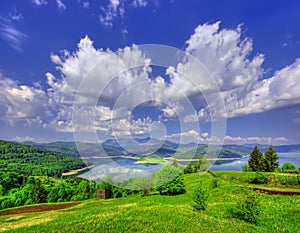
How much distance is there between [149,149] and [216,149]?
5.61 meters

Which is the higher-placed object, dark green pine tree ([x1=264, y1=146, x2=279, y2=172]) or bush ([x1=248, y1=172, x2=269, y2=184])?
dark green pine tree ([x1=264, y1=146, x2=279, y2=172])

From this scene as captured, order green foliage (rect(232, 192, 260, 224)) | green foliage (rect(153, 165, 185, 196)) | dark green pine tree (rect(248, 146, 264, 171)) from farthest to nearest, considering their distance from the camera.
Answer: dark green pine tree (rect(248, 146, 264, 171)) → green foliage (rect(153, 165, 185, 196)) → green foliage (rect(232, 192, 260, 224))

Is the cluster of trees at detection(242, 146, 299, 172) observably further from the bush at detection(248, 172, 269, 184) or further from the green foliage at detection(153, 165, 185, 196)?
the green foliage at detection(153, 165, 185, 196)

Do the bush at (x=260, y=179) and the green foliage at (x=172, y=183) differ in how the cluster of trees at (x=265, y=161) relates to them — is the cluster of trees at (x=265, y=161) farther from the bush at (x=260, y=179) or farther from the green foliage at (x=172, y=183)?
the green foliage at (x=172, y=183)

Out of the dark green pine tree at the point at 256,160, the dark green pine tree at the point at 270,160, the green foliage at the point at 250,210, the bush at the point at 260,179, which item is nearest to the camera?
the green foliage at the point at 250,210

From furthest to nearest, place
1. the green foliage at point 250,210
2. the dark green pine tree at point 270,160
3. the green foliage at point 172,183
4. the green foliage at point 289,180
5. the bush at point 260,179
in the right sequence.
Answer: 1. the dark green pine tree at point 270,160
2. the bush at point 260,179
3. the green foliage at point 289,180
4. the green foliage at point 172,183
5. the green foliage at point 250,210

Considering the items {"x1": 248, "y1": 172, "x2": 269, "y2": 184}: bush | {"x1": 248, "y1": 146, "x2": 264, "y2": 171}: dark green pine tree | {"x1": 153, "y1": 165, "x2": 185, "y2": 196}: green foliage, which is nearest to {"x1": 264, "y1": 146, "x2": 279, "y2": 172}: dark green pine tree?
{"x1": 248, "y1": 146, "x2": 264, "y2": 171}: dark green pine tree

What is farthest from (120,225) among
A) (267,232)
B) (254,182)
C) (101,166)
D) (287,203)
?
(254,182)

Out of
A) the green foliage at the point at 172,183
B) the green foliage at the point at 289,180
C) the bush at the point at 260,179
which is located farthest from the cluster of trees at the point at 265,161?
the green foliage at the point at 172,183

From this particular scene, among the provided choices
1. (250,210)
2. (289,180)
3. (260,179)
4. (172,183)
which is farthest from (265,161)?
(250,210)

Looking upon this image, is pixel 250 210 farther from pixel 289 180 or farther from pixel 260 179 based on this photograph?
pixel 260 179

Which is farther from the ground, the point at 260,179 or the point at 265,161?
the point at 265,161

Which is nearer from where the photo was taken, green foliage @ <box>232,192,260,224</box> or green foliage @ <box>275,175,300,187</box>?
green foliage @ <box>232,192,260,224</box>

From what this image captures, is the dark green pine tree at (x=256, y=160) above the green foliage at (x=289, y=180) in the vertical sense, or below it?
above
